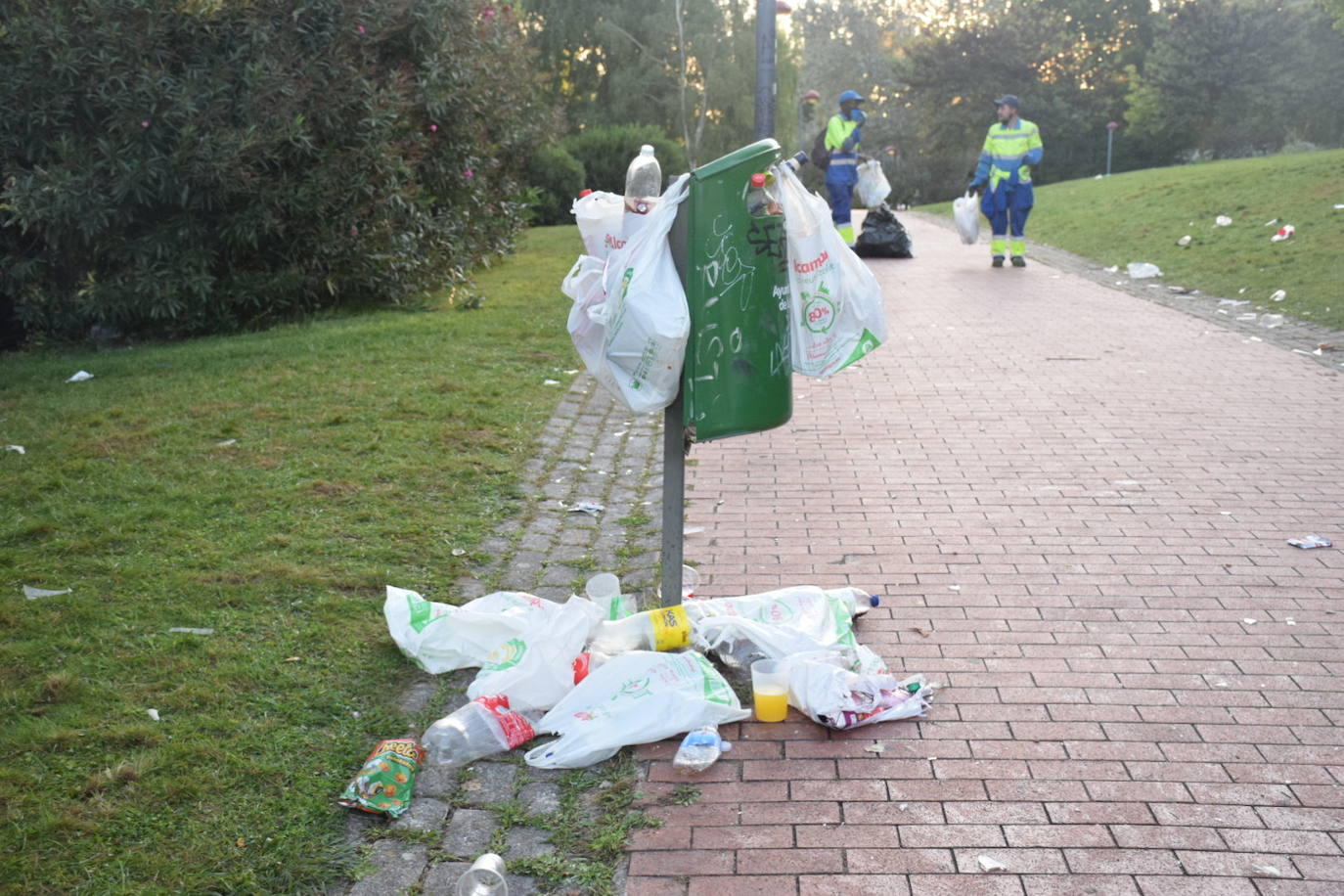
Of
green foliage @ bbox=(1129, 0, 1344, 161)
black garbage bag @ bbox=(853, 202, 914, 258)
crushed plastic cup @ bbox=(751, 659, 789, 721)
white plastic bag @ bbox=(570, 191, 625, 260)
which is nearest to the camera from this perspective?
crushed plastic cup @ bbox=(751, 659, 789, 721)

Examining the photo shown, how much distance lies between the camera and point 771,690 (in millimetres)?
3979

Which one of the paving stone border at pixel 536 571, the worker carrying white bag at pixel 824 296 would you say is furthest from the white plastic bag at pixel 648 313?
the paving stone border at pixel 536 571

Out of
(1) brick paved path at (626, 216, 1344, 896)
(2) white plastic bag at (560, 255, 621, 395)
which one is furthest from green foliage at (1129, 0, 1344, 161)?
(2) white plastic bag at (560, 255, 621, 395)

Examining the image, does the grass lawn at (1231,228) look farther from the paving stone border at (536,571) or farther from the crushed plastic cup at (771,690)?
the crushed plastic cup at (771,690)

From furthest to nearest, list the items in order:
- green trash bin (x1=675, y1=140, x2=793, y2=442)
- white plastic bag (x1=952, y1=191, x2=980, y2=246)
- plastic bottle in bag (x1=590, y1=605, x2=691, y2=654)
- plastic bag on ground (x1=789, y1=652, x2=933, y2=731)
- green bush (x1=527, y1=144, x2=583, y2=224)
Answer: green bush (x1=527, y1=144, x2=583, y2=224) < white plastic bag (x1=952, y1=191, x2=980, y2=246) < plastic bottle in bag (x1=590, y1=605, x2=691, y2=654) < green trash bin (x1=675, y1=140, x2=793, y2=442) < plastic bag on ground (x1=789, y1=652, x2=933, y2=731)

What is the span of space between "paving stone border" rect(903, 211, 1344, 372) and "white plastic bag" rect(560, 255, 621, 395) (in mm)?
7366

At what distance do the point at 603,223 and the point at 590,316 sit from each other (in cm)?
33

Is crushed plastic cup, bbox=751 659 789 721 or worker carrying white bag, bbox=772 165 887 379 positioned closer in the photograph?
crushed plastic cup, bbox=751 659 789 721

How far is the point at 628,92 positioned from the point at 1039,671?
29.9m

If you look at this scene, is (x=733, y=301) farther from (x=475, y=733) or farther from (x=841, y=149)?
(x=841, y=149)

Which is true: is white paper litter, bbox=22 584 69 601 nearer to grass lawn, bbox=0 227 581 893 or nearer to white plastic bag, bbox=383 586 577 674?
grass lawn, bbox=0 227 581 893

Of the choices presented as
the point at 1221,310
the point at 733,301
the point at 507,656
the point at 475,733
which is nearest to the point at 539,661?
the point at 507,656

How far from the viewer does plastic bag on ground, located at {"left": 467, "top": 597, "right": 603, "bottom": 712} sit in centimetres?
401

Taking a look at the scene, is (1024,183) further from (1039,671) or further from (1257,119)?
(1257,119)
